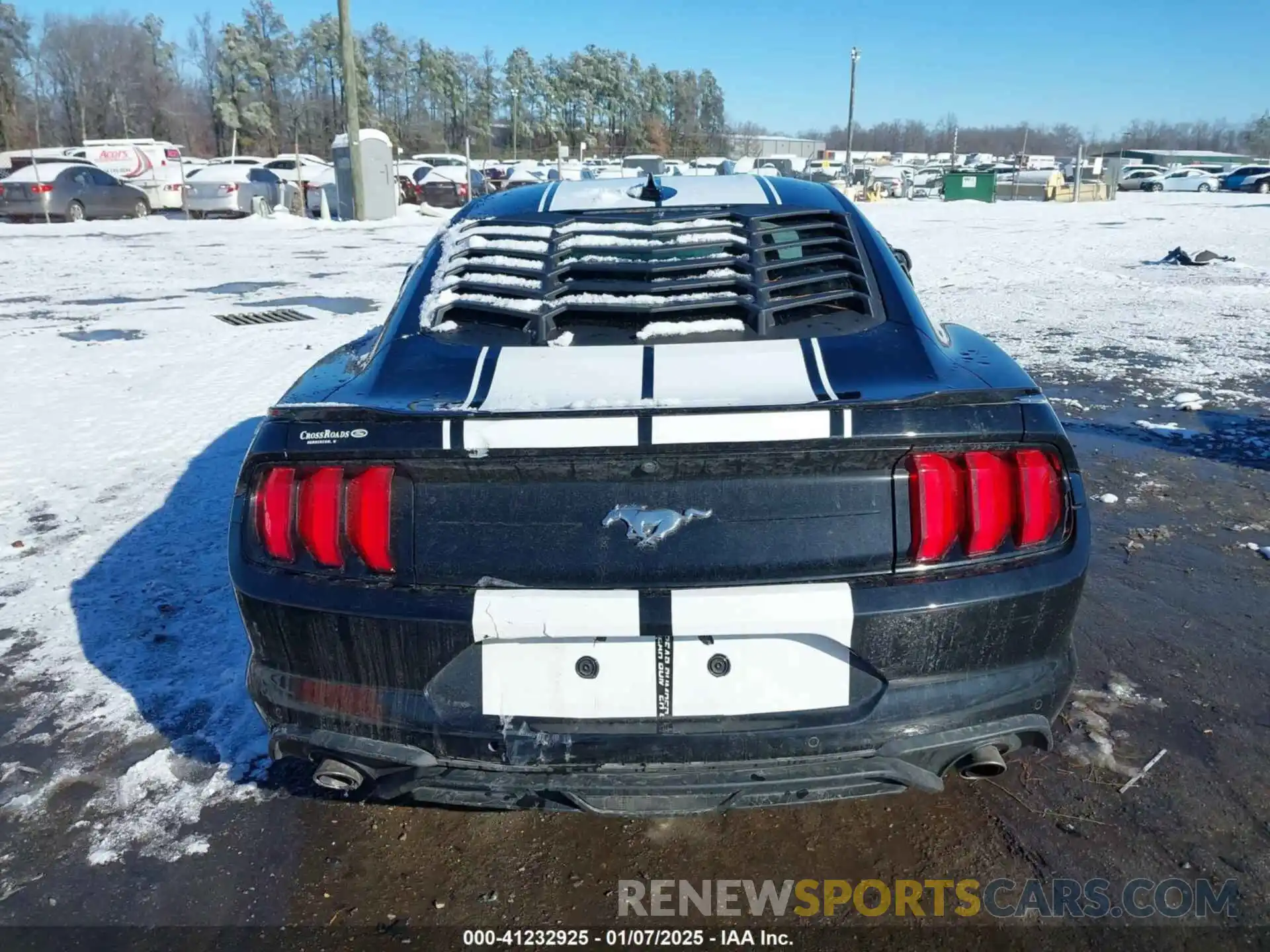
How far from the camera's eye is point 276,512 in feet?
6.82

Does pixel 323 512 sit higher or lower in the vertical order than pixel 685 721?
higher

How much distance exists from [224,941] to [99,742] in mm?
1054

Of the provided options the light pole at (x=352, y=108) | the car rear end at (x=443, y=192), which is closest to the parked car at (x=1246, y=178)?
the car rear end at (x=443, y=192)

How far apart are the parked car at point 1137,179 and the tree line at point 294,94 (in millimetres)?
39099

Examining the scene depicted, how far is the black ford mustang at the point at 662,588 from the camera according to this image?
6.42 ft

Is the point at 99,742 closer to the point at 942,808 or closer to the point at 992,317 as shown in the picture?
the point at 942,808

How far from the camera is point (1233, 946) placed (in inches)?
79.2

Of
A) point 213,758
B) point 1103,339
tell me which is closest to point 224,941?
point 213,758

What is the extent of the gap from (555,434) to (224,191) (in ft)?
90.7

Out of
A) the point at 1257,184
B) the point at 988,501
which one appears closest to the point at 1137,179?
the point at 1257,184

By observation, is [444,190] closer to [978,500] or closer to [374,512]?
[374,512]

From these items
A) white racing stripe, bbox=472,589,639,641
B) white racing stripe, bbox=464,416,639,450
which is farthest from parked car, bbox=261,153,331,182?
white racing stripe, bbox=472,589,639,641

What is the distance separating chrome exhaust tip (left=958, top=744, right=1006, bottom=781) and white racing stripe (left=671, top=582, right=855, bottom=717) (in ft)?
1.10

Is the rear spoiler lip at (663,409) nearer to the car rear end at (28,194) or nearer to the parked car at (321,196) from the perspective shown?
the car rear end at (28,194)
